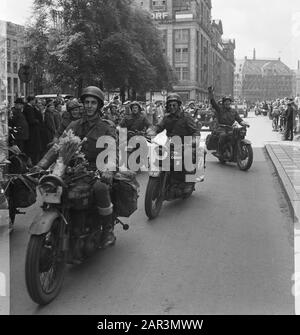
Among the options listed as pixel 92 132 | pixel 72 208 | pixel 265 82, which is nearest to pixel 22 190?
pixel 92 132

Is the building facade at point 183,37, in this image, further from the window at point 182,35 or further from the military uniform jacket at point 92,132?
the military uniform jacket at point 92,132

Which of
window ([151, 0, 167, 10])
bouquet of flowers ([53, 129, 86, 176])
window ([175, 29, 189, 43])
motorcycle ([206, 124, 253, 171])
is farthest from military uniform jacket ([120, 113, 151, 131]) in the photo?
window ([151, 0, 167, 10])

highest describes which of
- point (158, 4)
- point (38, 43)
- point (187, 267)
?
point (158, 4)

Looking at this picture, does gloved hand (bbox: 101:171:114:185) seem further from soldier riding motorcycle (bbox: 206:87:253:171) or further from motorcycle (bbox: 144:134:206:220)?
soldier riding motorcycle (bbox: 206:87:253:171)

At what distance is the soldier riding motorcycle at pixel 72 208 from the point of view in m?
4.32

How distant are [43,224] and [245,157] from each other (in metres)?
8.49

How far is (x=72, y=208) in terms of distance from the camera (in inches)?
189

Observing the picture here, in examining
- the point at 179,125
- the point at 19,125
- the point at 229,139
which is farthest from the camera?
the point at 229,139

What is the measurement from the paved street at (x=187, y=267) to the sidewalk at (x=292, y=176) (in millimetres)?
85

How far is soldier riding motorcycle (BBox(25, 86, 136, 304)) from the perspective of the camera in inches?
170

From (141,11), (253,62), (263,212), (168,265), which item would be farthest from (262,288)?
(253,62)

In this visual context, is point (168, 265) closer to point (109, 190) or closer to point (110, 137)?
point (109, 190)

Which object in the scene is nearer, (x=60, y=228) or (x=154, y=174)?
(x=60, y=228)

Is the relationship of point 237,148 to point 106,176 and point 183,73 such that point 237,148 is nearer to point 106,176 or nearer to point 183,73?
point 106,176
